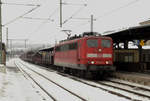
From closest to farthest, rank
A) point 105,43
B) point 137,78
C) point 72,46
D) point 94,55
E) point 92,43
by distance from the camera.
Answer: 1. point 137,78
2. point 94,55
3. point 92,43
4. point 105,43
5. point 72,46

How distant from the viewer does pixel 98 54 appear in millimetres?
17578

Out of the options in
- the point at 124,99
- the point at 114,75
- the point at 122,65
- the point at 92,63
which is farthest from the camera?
the point at 122,65

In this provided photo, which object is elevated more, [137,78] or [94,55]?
[94,55]

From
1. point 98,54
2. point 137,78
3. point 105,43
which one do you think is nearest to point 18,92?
point 137,78

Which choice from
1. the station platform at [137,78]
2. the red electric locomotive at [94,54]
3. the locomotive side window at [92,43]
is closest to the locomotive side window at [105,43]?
the red electric locomotive at [94,54]

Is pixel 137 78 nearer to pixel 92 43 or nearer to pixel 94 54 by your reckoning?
pixel 94 54

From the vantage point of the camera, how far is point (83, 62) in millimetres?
17391

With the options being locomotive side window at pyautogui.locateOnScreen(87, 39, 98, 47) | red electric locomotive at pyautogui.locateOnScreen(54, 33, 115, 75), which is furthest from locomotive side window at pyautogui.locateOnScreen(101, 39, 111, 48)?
locomotive side window at pyautogui.locateOnScreen(87, 39, 98, 47)

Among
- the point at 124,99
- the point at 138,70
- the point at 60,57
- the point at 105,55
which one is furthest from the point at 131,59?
the point at 124,99

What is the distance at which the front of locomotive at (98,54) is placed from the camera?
56.5 feet

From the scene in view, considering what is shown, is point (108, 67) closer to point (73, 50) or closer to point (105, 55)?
point (105, 55)

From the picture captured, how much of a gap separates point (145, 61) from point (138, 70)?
2.97 metres

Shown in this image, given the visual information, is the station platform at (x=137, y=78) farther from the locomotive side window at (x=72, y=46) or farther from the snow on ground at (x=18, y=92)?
the snow on ground at (x=18, y=92)

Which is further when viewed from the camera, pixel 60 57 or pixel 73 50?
pixel 60 57
